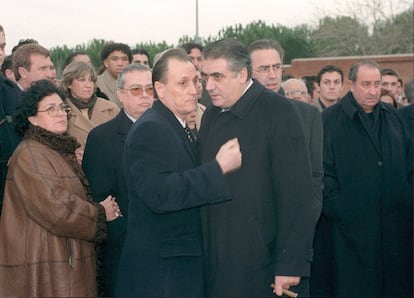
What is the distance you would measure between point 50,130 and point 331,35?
138ft

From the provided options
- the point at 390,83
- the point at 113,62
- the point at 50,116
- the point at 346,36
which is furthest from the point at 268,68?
the point at 346,36

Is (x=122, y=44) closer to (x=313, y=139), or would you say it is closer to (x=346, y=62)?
(x=313, y=139)

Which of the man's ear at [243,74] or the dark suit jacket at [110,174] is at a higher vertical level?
the man's ear at [243,74]

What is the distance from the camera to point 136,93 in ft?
18.5

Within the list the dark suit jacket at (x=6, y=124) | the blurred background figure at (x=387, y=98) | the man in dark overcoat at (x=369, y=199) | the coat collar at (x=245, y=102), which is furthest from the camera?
the blurred background figure at (x=387, y=98)

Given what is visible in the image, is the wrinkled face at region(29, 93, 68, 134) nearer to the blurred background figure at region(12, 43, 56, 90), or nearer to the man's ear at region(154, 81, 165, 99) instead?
the man's ear at region(154, 81, 165, 99)

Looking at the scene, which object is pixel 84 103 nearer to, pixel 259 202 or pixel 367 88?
pixel 367 88

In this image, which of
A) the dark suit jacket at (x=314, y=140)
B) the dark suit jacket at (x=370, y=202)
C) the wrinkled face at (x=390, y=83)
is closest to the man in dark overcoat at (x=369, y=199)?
the dark suit jacket at (x=370, y=202)

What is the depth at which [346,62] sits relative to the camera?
108 ft

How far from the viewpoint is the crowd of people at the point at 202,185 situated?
3.94 metres

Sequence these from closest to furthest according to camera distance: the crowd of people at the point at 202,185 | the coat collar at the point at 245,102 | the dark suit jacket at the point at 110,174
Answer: the crowd of people at the point at 202,185 → the coat collar at the point at 245,102 → the dark suit jacket at the point at 110,174

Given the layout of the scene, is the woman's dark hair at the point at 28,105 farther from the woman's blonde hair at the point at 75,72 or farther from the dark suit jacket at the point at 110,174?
the woman's blonde hair at the point at 75,72

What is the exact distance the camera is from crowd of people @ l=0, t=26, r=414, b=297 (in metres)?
3.94

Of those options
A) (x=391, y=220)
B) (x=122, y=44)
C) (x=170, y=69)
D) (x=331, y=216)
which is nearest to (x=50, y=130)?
(x=170, y=69)
